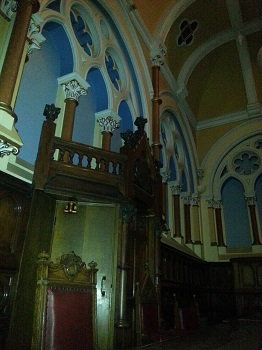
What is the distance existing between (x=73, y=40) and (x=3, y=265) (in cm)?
390

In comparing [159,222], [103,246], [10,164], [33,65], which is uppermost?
[33,65]

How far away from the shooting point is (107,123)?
5523mm

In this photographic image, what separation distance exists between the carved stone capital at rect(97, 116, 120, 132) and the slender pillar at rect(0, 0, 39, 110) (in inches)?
90.8

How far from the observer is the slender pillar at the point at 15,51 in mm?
2957

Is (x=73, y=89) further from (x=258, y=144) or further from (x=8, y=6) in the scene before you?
(x=258, y=144)

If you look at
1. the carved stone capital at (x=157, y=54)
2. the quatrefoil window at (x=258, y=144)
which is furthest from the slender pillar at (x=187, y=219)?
the carved stone capital at (x=157, y=54)

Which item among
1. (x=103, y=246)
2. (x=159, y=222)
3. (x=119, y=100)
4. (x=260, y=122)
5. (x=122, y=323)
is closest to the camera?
(x=122, y=323)

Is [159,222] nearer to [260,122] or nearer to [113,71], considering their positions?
[113,71]

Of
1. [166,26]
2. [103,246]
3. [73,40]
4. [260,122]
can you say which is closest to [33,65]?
[73,40]

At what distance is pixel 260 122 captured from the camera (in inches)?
384

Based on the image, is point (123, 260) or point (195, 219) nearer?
point (123, 260)

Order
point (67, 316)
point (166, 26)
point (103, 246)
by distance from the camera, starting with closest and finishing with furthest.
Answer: point (67, 316)
point (103, 246)
point (166, 26)

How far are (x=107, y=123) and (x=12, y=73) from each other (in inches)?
103

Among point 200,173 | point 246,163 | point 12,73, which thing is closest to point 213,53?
point 246,163
